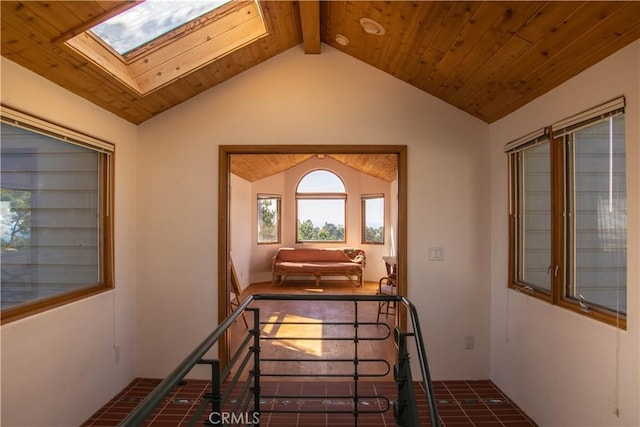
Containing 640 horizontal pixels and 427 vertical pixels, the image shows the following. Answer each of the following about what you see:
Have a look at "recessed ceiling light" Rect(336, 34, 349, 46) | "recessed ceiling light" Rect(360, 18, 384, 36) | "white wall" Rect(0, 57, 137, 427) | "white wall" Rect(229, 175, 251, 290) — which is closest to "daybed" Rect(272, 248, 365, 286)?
"white wall" Rect(229, 175, 251, 290)

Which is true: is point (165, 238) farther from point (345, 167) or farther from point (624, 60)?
point (345, 167)

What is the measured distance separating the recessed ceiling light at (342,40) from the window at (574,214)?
1.55 metres

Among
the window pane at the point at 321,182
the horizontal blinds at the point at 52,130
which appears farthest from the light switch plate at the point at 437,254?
the window pane at the point at 321,182

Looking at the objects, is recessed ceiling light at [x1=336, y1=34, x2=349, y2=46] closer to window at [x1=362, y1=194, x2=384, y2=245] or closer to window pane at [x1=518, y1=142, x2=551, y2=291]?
window pane at [x1=518, y1=142, x2=551, y2=291]

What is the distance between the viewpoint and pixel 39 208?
2301 mm

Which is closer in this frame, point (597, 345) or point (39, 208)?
point (597, 345)

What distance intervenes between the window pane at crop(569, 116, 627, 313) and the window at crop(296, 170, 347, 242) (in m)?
6.68

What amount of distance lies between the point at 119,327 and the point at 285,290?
4699 mm

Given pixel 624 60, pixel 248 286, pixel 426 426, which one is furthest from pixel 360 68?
pixel 248 286

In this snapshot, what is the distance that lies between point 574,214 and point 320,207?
22.3 ft

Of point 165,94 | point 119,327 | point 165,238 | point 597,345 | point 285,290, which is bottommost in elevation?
point 285,290

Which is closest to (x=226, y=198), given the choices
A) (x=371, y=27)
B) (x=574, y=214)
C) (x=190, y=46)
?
(x=190, y=46)

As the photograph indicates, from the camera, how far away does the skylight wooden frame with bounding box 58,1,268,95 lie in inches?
105

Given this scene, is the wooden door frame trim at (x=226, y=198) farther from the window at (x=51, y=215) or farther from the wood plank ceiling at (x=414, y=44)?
the window at (x=51, y=215)
